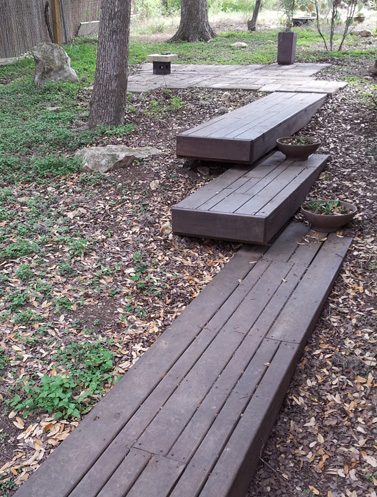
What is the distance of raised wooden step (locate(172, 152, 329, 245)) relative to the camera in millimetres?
3691

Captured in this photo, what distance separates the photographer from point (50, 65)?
8625 mm

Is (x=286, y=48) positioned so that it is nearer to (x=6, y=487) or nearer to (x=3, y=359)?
(x=3, y=359)

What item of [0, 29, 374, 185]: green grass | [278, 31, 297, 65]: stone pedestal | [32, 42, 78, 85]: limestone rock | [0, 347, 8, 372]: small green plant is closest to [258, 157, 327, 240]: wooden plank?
[0, 347, 8, 372]: small green plant

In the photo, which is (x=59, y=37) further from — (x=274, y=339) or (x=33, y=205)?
(x=274, y=339)

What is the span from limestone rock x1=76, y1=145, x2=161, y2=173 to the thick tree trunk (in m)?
1.02

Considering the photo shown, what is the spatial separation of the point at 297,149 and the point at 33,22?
31.5 feet

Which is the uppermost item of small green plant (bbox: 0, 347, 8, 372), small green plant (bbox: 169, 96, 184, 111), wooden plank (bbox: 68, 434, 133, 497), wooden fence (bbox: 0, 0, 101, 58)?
wooden fence (bbox: 0, 0, 101, 58)

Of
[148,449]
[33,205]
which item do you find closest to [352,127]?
[33,205]

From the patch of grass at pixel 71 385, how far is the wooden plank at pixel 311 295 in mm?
850

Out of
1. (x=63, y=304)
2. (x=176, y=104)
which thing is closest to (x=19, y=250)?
(x=63, y=304)

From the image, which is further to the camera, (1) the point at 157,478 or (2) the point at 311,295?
(2) the point at 311,295

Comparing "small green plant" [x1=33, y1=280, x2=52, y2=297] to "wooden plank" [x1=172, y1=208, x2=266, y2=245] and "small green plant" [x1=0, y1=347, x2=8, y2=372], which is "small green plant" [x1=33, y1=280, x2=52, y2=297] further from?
"wooden plank" [x1=172, y1=208, x2=266, y2=245]

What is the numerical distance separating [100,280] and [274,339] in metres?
1.24

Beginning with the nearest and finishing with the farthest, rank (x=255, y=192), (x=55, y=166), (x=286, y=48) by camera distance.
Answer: (x=255, y=192)
(x=55, y=166)
(x=286, y=48)
